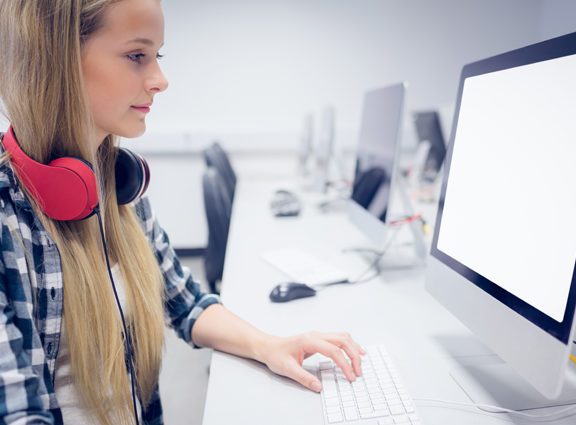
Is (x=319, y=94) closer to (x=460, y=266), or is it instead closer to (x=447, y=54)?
(x=447, y=54)

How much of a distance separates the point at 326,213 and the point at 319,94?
1.67 meters

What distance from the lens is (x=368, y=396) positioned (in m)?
0.58

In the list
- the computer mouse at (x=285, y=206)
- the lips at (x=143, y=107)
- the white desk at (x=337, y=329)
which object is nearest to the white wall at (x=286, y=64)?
the computer mouse at (x=285, y=206)

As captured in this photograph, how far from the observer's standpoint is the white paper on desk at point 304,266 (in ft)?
3.38

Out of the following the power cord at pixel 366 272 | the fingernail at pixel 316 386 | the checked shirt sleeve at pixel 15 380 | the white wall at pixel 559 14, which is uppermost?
the white wall at pixel 559 14

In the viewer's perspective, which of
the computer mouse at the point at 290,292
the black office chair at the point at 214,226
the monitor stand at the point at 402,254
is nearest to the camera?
the computer mouse at the point at 290,292

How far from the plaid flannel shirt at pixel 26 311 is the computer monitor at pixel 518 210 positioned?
1.89ft

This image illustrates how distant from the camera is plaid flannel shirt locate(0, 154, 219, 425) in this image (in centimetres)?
42

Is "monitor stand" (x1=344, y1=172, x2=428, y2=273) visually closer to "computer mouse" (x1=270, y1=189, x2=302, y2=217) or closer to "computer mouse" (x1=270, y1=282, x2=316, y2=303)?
"computer mouse" (x1=270, y1=282, x2=316, y2=303)

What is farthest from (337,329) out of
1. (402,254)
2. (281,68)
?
(281,68)

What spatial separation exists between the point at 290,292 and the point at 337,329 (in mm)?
163

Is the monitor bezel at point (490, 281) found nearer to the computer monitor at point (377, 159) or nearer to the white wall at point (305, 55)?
the computer monitor at point (377, 159)

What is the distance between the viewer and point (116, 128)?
2.10 ft

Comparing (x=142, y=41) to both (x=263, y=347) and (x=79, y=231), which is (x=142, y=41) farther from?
(x=263, y=347)
